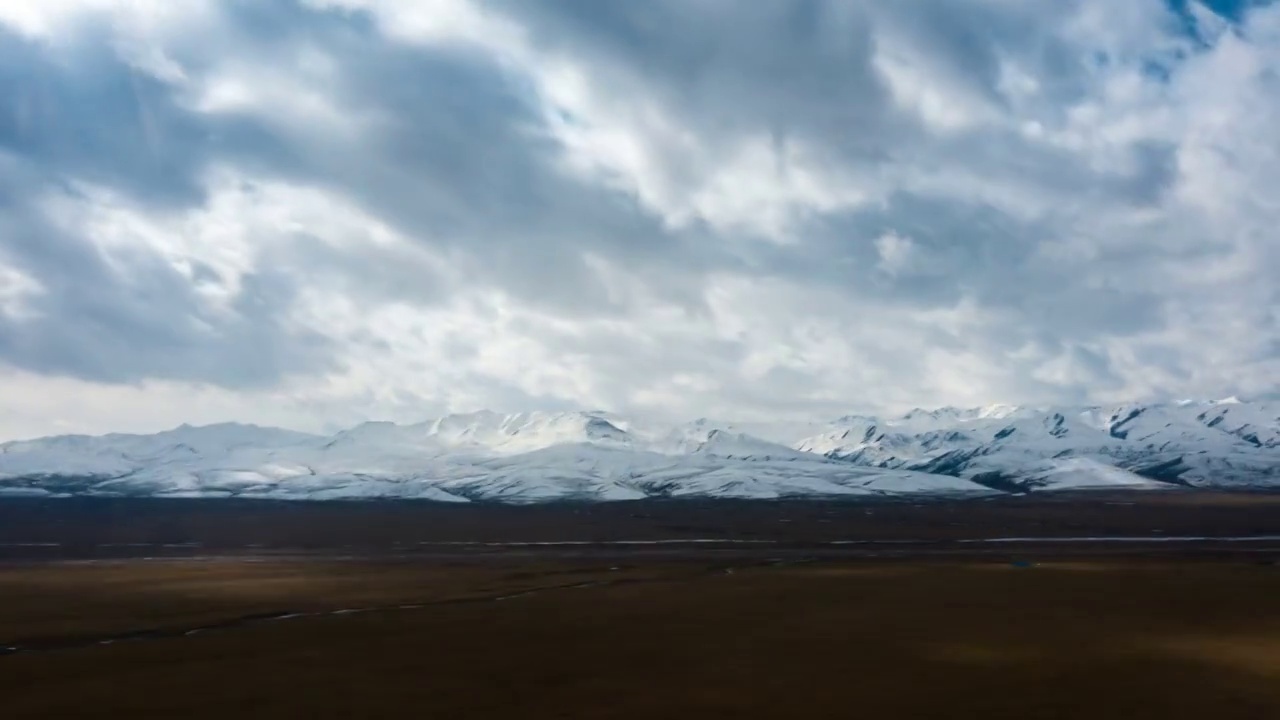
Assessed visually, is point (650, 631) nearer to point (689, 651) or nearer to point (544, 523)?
point (689, 651)

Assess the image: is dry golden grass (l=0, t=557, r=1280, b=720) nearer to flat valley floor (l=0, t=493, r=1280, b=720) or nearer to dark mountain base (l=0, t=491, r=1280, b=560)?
flat valley floor (l=0, t=493, r=1280, b=720)

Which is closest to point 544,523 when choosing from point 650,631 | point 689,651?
point 650,631

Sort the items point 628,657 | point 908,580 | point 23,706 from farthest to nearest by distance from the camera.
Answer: point 908,580 → point 628,657 → point 23,706

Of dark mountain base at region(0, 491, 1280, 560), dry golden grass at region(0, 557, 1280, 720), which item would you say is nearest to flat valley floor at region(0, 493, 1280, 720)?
dry golden grass at region(0, 557, 1280, 720)

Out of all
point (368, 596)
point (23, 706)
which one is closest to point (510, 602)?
point (368, 596)

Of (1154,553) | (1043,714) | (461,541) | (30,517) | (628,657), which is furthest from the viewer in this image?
(30,517)

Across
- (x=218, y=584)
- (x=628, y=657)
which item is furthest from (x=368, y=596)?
(x=628, y=657)

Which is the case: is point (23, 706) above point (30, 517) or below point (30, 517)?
below

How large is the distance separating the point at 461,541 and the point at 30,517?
7909cm

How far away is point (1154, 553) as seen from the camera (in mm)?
63188

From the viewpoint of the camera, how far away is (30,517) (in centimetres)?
13125

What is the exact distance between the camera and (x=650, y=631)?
33.2 m

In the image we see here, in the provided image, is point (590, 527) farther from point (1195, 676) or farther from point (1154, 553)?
point (1195, 676)

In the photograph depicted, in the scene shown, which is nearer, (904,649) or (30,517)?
(904,649)
